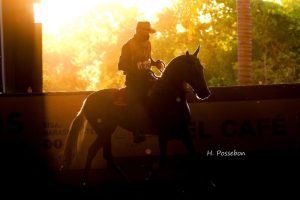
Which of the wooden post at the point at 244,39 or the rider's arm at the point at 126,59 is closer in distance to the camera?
the rider's arm at the point at 126,59

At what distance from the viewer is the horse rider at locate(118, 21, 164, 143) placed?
426 inches

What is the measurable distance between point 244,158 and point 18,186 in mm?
Result: 5063

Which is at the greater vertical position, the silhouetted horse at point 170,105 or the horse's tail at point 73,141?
the silhouetted horse at point 170,105

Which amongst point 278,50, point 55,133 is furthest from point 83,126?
point 278,50

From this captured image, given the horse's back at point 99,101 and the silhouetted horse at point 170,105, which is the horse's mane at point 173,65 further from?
the horse's back at point 99,101

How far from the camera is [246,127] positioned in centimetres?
1369

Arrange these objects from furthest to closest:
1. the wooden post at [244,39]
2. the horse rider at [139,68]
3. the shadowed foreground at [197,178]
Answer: the wooden post at [244,39], the horse rider at [139,68], the shadowed foreground at [197,178]

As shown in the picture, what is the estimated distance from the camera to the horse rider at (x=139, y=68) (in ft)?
35.5

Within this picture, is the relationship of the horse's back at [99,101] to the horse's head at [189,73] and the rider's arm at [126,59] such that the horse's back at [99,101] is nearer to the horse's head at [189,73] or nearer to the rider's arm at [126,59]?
the rider's arm at [126,59]

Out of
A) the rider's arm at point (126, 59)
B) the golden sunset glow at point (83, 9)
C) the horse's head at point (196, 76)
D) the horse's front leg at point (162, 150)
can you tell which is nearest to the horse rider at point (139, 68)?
the rider's arm at point (126, 59)

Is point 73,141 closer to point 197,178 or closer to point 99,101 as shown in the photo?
point 99,101

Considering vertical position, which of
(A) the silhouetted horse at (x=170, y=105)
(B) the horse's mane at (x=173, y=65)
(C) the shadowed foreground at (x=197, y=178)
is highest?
(B) the horse's mane at (x=173, y=65)

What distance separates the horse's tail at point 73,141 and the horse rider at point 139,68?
50.0 inches

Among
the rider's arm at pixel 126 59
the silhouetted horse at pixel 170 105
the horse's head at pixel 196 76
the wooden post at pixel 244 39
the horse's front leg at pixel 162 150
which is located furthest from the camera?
the wooden post at pixel 244 39
